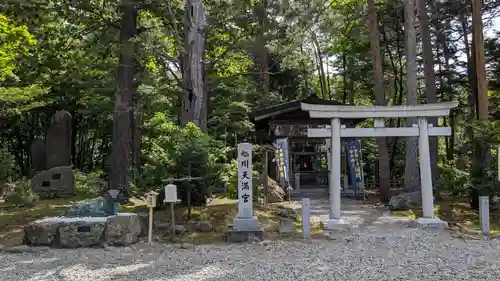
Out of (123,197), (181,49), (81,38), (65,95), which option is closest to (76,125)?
(65,95)

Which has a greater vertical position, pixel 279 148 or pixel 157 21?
pixel 157 21

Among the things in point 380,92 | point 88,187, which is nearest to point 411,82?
point 380,92

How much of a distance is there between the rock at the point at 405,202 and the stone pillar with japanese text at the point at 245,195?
5044 mm

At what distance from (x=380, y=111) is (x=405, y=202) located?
3.56 m

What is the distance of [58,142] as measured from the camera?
16.6 meters

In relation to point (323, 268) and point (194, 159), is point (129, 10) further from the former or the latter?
point (323, 268)

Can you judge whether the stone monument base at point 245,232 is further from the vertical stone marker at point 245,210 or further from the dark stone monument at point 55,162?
the dark stone monument at point 55,162

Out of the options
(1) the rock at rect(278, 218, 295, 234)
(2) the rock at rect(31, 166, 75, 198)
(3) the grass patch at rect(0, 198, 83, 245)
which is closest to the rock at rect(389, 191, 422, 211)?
(1) the rock at rect(278, 218, 295, 234)

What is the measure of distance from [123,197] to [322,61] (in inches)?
744

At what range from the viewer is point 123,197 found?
1132 centimetres

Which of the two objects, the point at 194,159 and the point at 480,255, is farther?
the point at 194,159

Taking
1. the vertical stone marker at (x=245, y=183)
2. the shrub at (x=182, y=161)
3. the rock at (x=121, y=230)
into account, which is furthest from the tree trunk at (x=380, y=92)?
the rock at (x=121, y=230)

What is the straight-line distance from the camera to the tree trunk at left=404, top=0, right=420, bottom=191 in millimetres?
12440

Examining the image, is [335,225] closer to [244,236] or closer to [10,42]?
[244,236]
